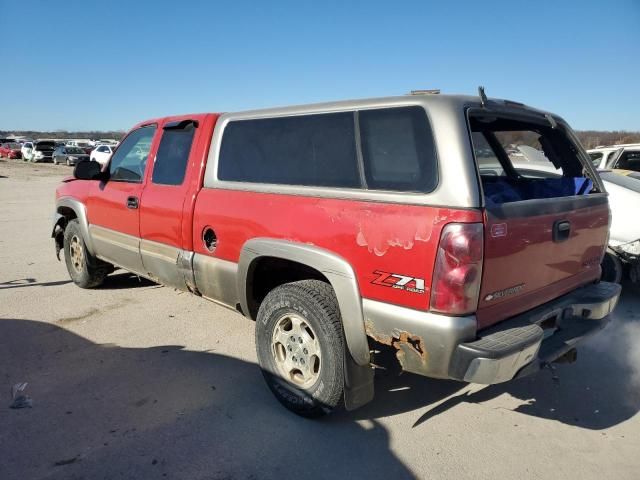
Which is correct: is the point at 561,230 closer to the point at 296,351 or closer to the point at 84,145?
the point at 296,351

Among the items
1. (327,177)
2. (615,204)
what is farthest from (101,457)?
(615,204)

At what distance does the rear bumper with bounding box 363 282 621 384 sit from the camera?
7.67ft

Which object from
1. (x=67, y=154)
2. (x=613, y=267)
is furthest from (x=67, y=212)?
(x=67, y=154)

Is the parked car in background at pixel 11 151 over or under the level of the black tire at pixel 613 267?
over

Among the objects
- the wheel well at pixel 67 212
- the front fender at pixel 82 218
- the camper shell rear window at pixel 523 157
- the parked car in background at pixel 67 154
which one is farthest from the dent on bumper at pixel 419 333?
the parked car in background at pixel 67 154

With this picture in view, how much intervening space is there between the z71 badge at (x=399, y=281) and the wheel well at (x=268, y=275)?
626 millimetres

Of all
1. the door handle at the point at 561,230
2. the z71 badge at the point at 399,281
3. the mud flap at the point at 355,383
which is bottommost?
the mud flap at the point at 355,383

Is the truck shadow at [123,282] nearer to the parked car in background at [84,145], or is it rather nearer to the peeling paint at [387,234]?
the peeling paint at [387,234]

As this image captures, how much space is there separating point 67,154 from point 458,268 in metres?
38.4

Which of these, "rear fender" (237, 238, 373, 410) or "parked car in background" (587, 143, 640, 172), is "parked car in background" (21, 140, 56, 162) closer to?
"parked car in background" (587, 143, 640, 172)

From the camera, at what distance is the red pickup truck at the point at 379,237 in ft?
7.80

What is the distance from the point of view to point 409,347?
2496 millimetres

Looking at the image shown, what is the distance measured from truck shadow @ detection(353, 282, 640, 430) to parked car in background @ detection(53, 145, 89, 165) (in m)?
36.3

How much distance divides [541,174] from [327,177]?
3070mm
